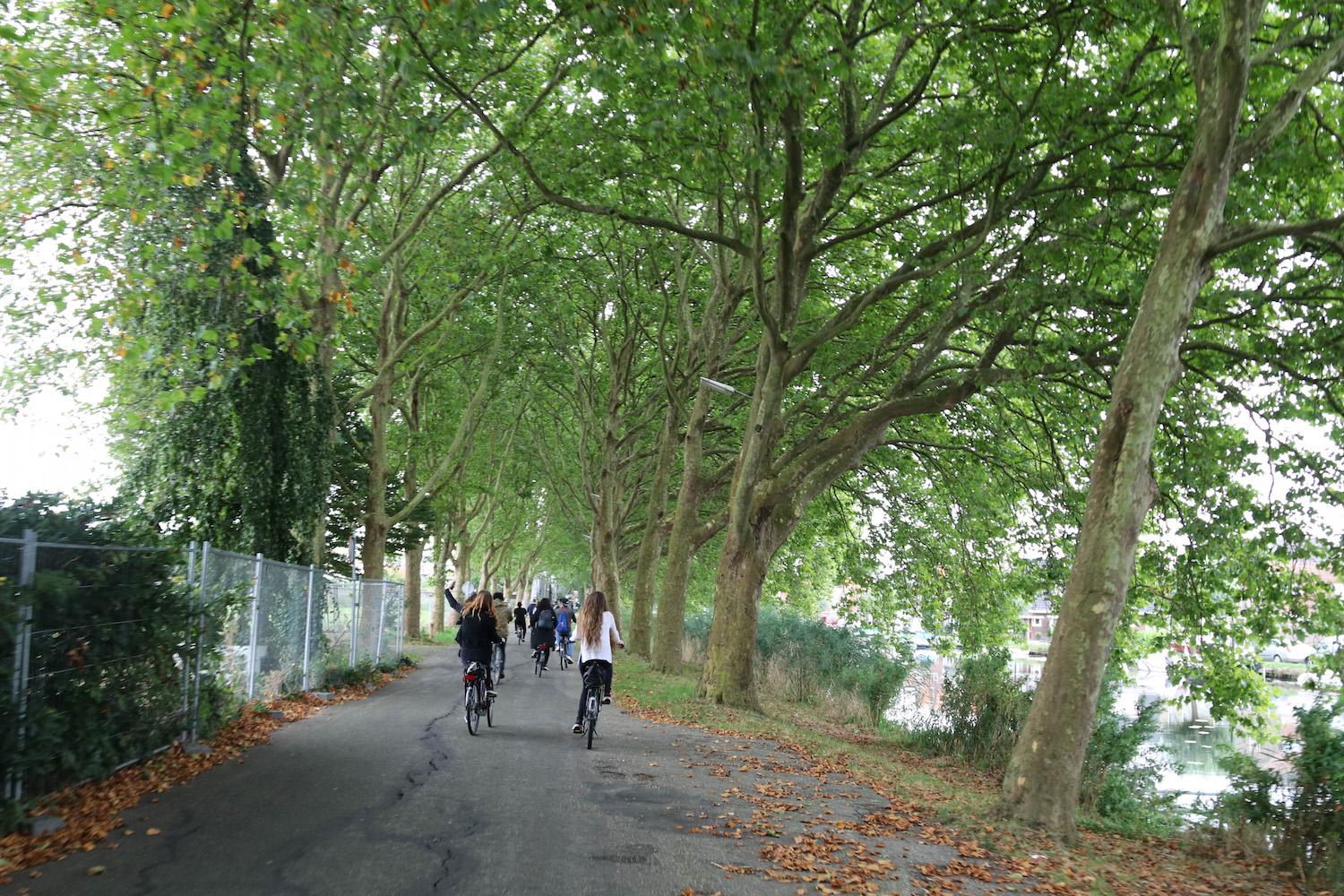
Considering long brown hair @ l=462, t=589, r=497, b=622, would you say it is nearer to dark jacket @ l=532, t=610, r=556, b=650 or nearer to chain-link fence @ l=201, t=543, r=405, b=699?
chain-link fence @ l=201, t=543, r=405, b=699

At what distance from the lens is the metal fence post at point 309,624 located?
15.8m

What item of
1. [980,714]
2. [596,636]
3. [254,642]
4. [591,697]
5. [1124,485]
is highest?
[1124,485]

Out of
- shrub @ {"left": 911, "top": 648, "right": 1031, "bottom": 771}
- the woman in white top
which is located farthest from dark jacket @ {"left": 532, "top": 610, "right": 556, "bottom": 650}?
the woman in white top

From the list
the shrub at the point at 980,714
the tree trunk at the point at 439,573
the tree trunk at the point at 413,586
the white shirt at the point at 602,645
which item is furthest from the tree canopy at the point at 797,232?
the tree trunk at the point at 439,573

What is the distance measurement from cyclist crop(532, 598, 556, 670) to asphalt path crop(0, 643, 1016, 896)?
31.2 ft

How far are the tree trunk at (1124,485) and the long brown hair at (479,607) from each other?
22.7 feet

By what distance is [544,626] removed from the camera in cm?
2153

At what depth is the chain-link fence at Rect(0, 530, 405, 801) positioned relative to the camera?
21.4 feet

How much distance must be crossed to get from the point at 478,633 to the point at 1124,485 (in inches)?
316

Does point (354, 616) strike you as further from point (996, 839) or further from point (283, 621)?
point (996, 839)

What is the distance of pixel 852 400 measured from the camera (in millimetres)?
22328

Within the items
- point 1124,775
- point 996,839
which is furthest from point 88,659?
point 1124,775

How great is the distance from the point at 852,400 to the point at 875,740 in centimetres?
778

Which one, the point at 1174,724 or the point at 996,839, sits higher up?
the point at 996,839
